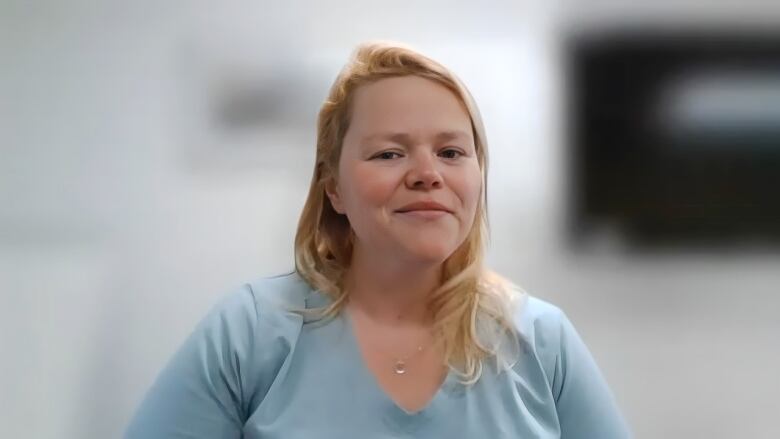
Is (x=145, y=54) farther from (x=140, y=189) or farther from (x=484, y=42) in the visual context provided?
(x=484, y=42)

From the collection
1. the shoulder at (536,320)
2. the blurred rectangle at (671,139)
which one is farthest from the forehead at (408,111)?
the blurred rectangle at (671,139)

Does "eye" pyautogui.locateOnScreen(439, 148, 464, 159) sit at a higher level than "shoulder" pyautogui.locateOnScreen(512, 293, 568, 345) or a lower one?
higher

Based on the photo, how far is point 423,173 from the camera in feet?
2.80

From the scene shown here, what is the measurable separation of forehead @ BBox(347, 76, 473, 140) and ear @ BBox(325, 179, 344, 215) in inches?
3.3

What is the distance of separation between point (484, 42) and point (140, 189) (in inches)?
24.0

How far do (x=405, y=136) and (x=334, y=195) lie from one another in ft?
0.47

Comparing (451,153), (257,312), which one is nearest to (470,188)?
(451,153)

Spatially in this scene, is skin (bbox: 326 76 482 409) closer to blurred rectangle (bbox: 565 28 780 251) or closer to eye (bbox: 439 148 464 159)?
→ eye (bbox: 439 148 464 159)

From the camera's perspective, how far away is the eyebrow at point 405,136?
0.87m

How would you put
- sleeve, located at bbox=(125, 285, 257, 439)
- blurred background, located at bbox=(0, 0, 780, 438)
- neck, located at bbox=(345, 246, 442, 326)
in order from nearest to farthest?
1. sleeve, located at bbox=(125, 285, 257, 439)
2. neck, located at bbox=(345, 246, 442, 326)
3. blurred background, located at bbox=(0, 0, 780, 438)

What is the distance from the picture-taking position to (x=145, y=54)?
1214 millimetres

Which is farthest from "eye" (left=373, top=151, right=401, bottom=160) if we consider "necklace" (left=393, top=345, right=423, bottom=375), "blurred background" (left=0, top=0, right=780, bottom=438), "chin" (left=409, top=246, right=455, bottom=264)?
"blurred background" (left=0, top=0, right=780, bottom=438)

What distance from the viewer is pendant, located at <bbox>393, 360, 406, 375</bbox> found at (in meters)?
0.90

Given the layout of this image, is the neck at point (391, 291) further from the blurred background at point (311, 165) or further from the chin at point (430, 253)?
the blurred background at point (311, 165)
